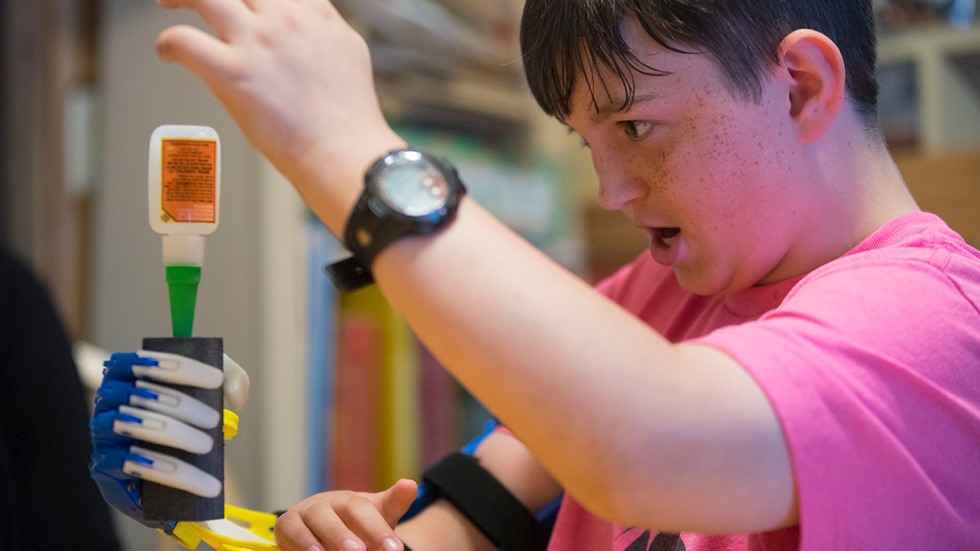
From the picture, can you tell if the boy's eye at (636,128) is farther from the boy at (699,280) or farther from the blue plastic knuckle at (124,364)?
the blue plastic knuckle at (124,364)

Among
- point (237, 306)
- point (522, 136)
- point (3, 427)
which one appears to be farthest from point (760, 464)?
point (522, 136)

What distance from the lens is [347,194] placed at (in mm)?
501

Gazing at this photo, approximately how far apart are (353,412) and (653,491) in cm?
137

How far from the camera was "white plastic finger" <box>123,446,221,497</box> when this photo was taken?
515mm

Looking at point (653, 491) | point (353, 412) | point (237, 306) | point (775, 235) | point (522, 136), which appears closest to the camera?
point (653, 491)

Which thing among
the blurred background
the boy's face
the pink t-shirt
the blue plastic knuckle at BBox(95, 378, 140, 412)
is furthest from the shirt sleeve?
the blurred background

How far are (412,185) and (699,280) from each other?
1.16 ft

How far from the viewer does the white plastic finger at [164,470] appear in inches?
20.3

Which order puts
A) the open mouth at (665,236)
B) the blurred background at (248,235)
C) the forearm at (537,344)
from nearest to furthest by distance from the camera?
the forearm at (537,344) → the open mouth at (665,236) → the blurred background at (248,235)

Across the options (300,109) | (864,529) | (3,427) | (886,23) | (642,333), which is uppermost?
(886,23)

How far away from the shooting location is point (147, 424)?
1.67ft

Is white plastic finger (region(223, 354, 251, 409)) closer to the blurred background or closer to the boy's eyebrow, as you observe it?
the boy's eyebrow

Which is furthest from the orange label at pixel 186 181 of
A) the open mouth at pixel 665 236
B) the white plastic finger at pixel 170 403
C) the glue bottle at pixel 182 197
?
the open mouth at pixel 665 236

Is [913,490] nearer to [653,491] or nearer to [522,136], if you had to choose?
[653,491]
